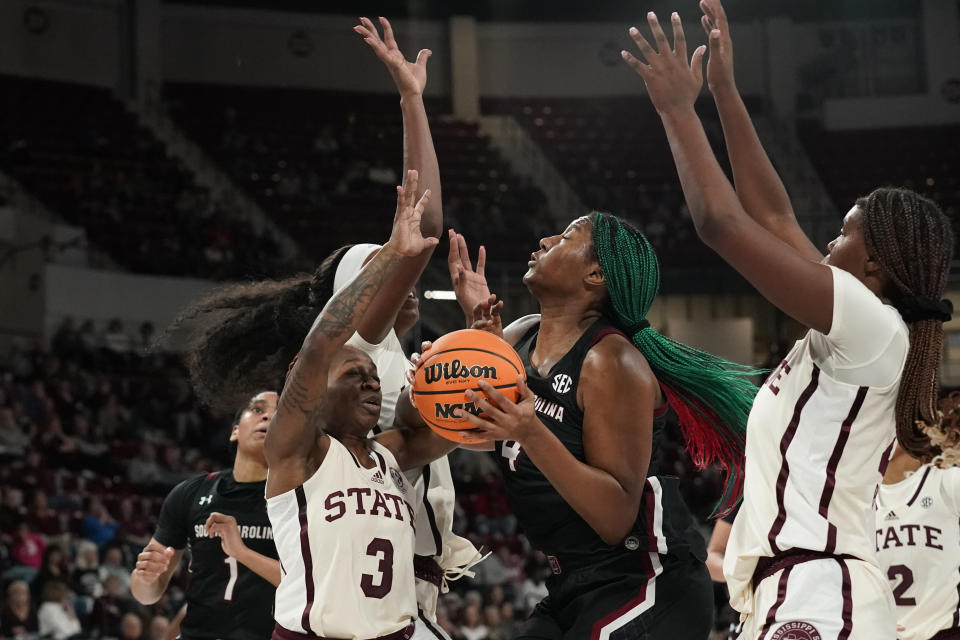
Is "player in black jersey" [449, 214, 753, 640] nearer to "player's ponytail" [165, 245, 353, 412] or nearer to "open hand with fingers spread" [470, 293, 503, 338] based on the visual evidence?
"open hand with fingers spread" [470, 293, 503, 338]

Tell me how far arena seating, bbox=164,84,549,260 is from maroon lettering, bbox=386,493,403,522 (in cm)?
1325

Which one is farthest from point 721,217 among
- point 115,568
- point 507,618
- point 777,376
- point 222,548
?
point 507,618

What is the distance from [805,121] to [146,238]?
11.5m

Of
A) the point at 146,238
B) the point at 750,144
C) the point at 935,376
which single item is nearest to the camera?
the point at 935,376

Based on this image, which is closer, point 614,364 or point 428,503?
point 614,364

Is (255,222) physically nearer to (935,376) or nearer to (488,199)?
(488,199)

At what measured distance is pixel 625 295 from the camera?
138 inches

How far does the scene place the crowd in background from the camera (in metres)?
9.06

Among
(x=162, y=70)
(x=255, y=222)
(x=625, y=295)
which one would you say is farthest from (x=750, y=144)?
(x=162, y=70)

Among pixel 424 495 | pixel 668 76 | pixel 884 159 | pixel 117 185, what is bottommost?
pixel 424 495

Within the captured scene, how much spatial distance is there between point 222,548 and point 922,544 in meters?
2.73

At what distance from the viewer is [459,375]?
10.1ft

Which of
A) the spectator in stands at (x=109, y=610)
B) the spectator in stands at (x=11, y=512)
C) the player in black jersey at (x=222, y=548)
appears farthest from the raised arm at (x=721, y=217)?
the spectator in stands at (x=11, y=512)

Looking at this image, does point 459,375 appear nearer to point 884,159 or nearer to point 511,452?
point 511,452
